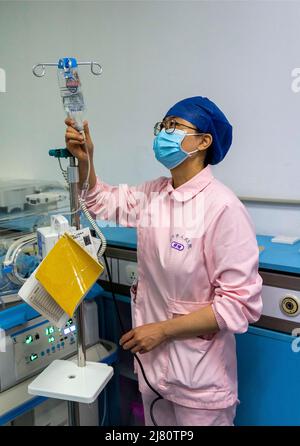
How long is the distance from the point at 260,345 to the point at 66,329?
0.66 metres

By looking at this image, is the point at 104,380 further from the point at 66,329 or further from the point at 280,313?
the point at 280,313

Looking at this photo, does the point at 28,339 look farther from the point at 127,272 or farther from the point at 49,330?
the point at 127,272

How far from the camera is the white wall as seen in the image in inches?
59.2

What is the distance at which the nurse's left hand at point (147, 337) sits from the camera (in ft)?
3.58

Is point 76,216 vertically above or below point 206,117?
below

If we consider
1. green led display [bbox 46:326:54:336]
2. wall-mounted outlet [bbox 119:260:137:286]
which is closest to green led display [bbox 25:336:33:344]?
green led display [bbox 46:326:54:336]

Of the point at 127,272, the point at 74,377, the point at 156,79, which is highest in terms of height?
the point at 156,79

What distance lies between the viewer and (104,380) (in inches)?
40.9

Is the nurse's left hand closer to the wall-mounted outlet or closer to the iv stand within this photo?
the iv stand

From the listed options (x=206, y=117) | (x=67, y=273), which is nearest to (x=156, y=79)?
(x=206, y=117)

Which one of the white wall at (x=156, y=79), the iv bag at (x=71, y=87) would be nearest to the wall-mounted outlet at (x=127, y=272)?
the white wall at (x=156, y=79)

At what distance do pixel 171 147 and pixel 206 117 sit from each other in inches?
5.2

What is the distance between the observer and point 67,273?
3.23ft
